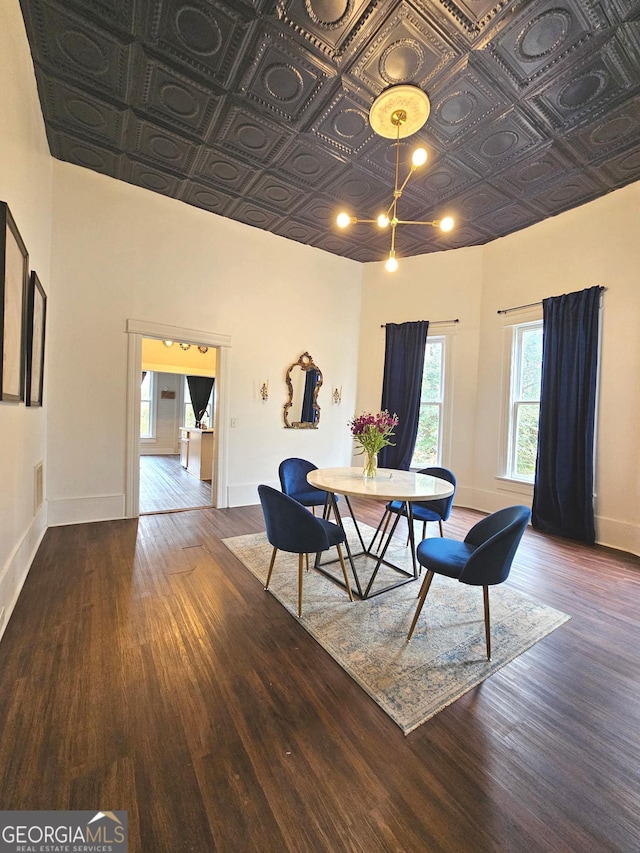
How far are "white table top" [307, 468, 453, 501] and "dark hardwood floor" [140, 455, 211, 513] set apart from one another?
2650 millimetres

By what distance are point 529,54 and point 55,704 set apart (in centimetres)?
453

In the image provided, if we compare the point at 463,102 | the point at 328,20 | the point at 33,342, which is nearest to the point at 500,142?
the point at 463,102

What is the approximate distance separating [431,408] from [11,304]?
493 cm

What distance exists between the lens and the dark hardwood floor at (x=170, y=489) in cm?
470

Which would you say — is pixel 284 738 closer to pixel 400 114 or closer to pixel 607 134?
pixel 400 114

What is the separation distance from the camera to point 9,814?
109 cm

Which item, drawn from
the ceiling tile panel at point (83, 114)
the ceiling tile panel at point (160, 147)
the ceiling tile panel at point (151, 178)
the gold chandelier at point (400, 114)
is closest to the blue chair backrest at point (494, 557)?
the gold chandelier at point (400, 114)

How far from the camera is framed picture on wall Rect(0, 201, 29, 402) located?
5.35 feet

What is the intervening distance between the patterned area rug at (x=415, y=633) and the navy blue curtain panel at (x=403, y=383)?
261cm

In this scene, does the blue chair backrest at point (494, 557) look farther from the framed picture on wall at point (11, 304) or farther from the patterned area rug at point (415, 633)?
the framed picture on wall at point (11, 304)

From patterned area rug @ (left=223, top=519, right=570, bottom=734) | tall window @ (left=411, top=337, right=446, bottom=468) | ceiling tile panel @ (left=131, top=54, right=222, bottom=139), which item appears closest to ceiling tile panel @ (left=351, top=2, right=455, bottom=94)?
ceiling tile panel @ (left=131, top=54, right=222, bottom=139)

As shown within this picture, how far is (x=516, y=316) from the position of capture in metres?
4.54

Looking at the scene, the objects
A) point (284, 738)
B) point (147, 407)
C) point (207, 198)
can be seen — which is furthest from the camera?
point (147, 407)

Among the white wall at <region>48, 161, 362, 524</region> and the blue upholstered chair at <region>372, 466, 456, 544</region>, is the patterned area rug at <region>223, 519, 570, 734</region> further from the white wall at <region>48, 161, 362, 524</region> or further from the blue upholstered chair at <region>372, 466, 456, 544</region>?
the white wall at <region>48, 161, 362, 524</region>
